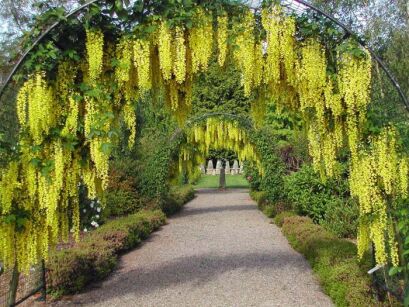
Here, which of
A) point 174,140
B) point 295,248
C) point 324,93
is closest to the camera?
point 324,93

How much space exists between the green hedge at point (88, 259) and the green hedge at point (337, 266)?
Answer: 3.27 m

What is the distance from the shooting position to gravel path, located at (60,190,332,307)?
5793 millimetres

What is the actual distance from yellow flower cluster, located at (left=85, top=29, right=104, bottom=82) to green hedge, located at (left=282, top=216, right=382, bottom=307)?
3583 millimetres

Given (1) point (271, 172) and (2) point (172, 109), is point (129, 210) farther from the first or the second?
(2) point (172, 109)

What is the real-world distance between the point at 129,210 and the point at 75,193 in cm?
888

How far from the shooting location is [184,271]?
7.38 metres

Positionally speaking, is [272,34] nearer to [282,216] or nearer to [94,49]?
[94,49]

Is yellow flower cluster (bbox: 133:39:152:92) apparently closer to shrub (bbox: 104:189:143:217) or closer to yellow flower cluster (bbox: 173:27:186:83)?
yellow flower cluster (bbox: 173:27:186:83)

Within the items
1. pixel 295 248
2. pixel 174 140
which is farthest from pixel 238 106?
pixel 295 248

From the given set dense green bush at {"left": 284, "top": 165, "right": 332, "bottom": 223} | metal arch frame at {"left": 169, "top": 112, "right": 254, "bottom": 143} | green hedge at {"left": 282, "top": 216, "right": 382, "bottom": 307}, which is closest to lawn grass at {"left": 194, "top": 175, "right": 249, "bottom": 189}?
metal arch frame at {"left": 169, "top": 112, "right": 254, "bottom": 143}

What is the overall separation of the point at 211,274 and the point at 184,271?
51 cm

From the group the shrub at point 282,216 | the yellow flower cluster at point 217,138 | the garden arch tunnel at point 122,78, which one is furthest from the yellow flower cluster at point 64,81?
the yellow flower cluster at point 217,138

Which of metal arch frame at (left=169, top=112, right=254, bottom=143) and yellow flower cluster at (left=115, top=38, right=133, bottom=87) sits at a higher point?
metal arch frame at (left=169, top=112, right=254, bottom=143)

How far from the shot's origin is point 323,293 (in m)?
5.95
